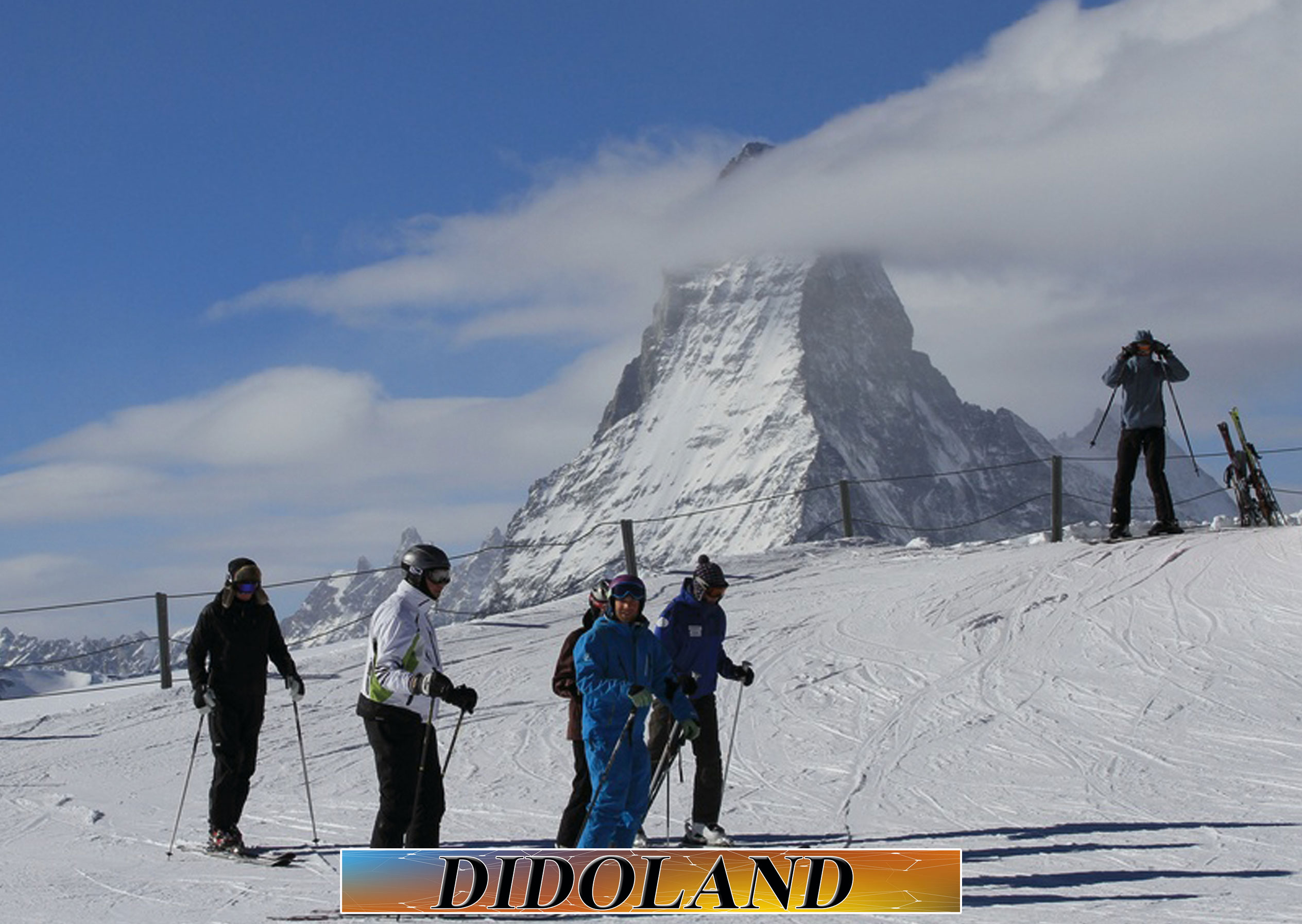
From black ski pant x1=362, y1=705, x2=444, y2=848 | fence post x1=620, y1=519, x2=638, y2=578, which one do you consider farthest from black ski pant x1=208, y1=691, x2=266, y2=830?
fence post x1=620, y1=519, x2=638, y2=578

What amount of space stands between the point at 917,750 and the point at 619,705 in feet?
15.7

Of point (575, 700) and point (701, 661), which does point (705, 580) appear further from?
point (575, 700)

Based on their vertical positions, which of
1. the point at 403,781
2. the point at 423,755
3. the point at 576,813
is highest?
the point at 423,755

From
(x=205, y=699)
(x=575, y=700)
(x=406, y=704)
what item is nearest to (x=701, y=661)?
(x=575, y=700)

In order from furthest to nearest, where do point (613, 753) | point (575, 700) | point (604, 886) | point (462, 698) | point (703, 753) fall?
1. point (703, 753)
2. point (575, 700)
3. point (462, 698)
4. point (613, 753)
5. point (604, 886)

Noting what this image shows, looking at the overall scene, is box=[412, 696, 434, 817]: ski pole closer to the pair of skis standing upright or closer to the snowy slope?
the snowy slope

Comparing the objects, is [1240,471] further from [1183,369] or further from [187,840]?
[187,840]

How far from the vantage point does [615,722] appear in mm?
6438

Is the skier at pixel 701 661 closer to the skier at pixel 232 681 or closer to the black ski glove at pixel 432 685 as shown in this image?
the black ski glove at pixel 432 685

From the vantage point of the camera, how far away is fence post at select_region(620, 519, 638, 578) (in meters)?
19.2

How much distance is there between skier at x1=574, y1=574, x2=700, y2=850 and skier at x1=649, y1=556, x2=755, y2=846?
1.41 meters

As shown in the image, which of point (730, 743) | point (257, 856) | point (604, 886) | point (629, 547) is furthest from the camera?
point (629, 547)

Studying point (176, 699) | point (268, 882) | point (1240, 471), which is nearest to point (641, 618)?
point (268, 882)

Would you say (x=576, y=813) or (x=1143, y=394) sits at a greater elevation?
(x=1143, y=394)
